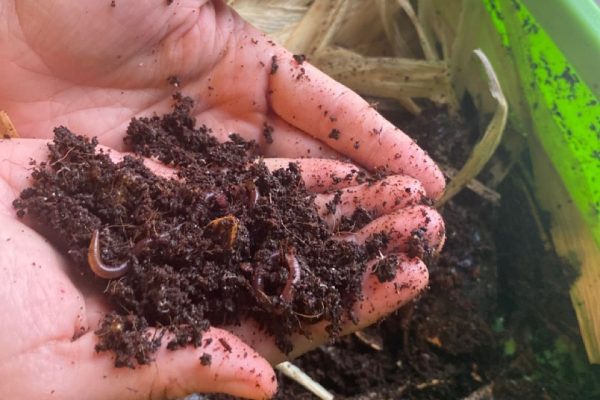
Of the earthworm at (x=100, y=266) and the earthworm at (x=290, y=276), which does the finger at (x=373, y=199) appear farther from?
the earthworm at (x=100, y=266)

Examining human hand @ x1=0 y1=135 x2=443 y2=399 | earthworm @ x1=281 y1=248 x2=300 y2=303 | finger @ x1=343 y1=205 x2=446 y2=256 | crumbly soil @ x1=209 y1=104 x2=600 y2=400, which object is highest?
Result: finger @ x1=343 y1=205 x2=446 y2=256

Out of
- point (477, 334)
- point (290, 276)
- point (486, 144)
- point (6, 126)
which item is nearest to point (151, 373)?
point (290, 276)

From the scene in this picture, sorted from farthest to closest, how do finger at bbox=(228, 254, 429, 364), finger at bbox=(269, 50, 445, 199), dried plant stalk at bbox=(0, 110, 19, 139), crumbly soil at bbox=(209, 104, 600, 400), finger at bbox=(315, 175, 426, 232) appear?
1. crumbly soil at bbox=(209, 104, 600, 400)
2. finger at bbox=(269, 50, 445, 199)
3. dried plant stalk at bbox=(0, 110, 19, 139)
4. finger at bbox=(315, 175, 426, 232)
5. finger at bbox=(228, 254, 429, 364)

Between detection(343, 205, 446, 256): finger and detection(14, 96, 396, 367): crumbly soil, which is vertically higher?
detection(343, 205, 446, 256): finger

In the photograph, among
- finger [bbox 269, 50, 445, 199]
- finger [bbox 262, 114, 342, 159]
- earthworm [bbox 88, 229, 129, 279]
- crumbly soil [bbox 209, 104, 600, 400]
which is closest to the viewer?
earthworm [bbox 88, 229, 129, 279]

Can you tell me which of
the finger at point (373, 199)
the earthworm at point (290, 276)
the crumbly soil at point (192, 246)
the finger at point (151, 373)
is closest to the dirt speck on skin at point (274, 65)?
the crumbly soil at point (192, 246)

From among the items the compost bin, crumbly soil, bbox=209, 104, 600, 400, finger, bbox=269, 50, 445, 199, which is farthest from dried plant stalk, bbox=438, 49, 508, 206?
finger, bbox=269, 50, 445, 199

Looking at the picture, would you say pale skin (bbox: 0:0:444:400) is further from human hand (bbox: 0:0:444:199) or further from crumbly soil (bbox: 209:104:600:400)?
crumbly soil (bbox: 209:104:600:400)
